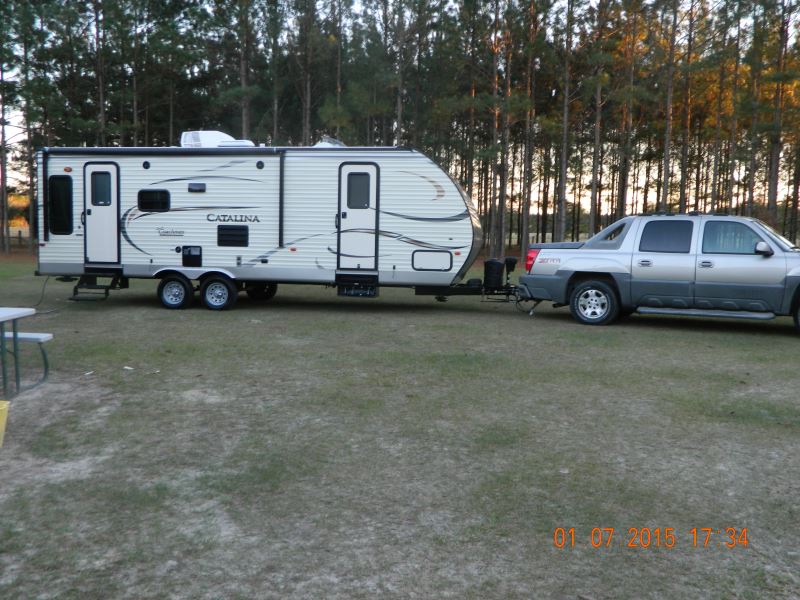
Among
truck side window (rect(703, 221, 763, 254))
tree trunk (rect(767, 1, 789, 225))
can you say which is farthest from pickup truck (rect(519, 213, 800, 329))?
tree trunk (rect(767, 1, 789, 225))

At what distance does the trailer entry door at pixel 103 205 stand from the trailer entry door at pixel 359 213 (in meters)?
4.23

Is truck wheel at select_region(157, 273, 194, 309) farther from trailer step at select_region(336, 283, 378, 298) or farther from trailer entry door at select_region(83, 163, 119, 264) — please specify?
trailer step at select_region(336, 283, 378, 298)

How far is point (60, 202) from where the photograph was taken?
1317 centimetres

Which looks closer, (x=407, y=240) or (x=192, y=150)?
(x=407, y=240)

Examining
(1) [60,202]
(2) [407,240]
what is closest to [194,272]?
(1) [60,202]

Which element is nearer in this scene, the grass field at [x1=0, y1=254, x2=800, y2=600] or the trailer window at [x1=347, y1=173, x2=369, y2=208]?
the grass field at [x1=0, y1=254, x2=800, y2=600]

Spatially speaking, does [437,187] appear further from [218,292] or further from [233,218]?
[218,292]

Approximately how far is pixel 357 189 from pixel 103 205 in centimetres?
479

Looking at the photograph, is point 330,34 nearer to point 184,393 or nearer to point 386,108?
point 386,108

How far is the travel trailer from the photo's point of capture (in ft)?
40.8

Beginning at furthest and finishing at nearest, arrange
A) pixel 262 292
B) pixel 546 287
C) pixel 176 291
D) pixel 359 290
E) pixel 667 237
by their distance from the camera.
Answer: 1. pixel 262 292
2. pixel 176 291
3. pixel 359 290
4. pixel 546 287
5. pixel 667 237

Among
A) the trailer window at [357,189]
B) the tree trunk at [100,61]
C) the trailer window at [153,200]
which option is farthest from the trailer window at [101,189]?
the tree trunk at [100,61]

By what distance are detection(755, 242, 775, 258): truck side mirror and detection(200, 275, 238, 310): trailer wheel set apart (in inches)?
348

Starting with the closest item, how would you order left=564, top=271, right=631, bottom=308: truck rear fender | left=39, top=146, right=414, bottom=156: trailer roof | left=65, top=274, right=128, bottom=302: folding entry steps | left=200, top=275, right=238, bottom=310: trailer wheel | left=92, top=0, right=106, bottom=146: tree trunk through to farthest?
left=564, top=271, right=631, bottom=308: truck rear fender, left=39, top=146, right=414, bottom=156: trailer roof, left=200, top=275, right=238, bottom=310: trailer wheel, left=65, top=274, right=128, bottom=302: folding entry steps, left=92, top=0, right=106, bottom=146: tree trunk
